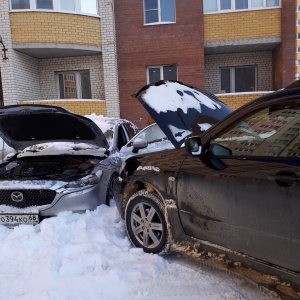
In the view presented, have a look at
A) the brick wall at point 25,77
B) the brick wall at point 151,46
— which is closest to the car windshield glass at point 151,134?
the brick wall at point 151,46

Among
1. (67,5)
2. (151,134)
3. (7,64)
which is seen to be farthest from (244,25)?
(7,64)

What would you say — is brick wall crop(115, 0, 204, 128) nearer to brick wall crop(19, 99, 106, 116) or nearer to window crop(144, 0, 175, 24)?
window crop(144, 0, 175, 24)

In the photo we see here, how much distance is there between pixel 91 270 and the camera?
274 cm

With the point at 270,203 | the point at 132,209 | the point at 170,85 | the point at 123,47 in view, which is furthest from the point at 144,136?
the point at 123,47

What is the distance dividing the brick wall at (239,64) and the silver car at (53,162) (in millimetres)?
7147

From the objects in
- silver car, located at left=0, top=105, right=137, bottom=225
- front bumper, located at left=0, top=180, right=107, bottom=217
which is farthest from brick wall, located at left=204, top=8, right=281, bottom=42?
front bumper, located at left=0, top=180, right=107, bottom=217

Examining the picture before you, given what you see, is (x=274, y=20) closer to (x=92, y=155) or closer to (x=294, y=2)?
(x=294, y=2)

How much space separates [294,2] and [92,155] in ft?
31.6

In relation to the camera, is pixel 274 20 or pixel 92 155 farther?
pixel 274 20

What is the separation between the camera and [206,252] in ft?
8.59

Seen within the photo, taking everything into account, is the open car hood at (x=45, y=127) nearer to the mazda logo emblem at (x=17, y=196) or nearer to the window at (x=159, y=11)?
the mazda logo emblem at (x=17, y=196)

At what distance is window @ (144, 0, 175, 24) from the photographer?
37.4 feet

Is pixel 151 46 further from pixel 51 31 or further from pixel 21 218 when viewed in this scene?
pixel 21 218

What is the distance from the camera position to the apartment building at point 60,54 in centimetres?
1018
